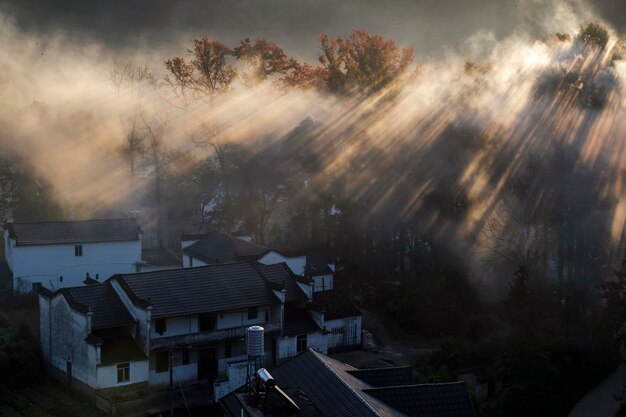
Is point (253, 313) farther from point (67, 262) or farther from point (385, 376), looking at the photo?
point (67, 262)

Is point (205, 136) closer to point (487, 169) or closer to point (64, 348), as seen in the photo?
point (487, 169)

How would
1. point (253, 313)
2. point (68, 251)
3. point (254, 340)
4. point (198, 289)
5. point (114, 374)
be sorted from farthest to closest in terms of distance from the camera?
point (68, 251)
point (253, 313)
point (198, 289)
point (114, 374)
point (254, 340)

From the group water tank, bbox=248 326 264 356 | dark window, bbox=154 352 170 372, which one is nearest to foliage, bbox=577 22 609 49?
dark window, bbox=154 352 170 372

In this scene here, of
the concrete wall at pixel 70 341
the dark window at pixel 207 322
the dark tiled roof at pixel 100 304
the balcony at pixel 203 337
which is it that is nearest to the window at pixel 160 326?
the balcony at pixel 203 337

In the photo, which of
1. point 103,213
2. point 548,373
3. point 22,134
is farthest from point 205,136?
point 548,373

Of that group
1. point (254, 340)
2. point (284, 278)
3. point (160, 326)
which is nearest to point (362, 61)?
point (284, 278)
